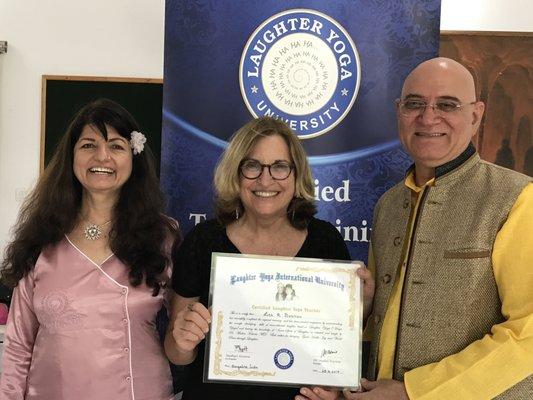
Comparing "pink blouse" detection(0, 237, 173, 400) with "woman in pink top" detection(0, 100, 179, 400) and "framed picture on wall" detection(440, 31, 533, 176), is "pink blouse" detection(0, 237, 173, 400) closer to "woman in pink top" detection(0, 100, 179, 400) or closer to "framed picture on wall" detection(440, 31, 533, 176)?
"woman in pink top" detection(0, 100, 179, 400)

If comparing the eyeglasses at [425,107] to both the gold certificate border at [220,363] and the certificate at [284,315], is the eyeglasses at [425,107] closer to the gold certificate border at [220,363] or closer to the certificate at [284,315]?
the certificate at [284,315]

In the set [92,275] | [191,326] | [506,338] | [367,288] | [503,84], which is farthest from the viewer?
[503,84]

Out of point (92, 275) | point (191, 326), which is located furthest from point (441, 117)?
point (92, 275)

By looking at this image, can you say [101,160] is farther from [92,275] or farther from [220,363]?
[220,363]

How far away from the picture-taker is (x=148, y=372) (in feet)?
6.17

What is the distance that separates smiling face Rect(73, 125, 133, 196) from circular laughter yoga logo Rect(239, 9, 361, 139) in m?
0.79

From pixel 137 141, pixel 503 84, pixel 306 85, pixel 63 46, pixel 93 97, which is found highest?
pixel 63 46

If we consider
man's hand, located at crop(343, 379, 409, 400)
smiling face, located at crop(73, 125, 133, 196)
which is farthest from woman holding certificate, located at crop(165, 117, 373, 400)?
smiling face, located at crop(73, 125, 133, 196)

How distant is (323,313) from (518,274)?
53 centimetres

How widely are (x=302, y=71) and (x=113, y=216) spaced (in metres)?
1.08

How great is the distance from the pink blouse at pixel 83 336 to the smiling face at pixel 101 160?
225mm

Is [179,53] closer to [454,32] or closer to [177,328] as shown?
[177,328]

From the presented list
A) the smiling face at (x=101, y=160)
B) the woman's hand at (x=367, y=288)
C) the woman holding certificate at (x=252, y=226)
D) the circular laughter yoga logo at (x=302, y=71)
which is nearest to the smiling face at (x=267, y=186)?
the woman holding certificate at (x=252, y=226)

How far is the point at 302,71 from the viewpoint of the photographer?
2537 mm
